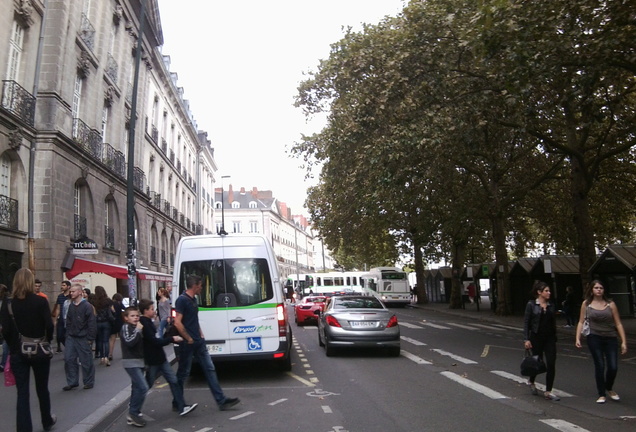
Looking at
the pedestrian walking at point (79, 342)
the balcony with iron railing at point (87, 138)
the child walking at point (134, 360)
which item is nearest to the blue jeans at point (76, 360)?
the pedestrian walking at point (79, 342)

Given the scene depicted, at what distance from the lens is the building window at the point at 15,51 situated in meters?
17.2

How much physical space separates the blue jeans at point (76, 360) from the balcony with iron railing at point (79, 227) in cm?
1171

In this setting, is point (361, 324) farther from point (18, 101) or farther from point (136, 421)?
point (18, 101)

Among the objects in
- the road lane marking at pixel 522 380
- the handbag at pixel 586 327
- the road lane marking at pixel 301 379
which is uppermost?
the handbag at pixel 586 327

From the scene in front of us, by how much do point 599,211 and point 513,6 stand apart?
864 inches

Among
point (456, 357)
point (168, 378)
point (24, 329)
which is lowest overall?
point (456, 357)

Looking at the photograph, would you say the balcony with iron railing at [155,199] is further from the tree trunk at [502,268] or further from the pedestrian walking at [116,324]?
the pedestrian walking at [116,324]

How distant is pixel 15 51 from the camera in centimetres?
1767

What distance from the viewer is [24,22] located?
17828 mm

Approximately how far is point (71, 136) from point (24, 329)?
51.5ft

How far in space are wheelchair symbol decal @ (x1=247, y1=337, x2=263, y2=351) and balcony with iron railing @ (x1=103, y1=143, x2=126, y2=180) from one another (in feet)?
54.5

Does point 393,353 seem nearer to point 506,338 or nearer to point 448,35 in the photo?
point 506,338

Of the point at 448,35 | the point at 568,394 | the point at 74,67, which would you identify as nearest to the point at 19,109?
the point at 74,67

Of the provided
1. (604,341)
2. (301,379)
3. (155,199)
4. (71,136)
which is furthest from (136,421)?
(155,199)
